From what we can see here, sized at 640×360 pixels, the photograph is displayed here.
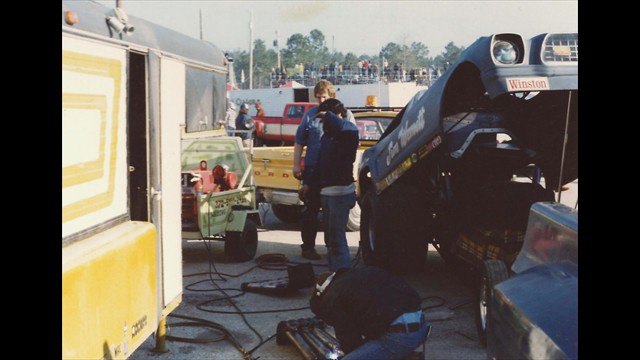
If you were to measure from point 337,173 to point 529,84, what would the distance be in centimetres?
224

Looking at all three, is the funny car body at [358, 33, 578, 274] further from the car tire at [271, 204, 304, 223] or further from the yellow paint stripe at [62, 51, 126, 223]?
the car tire at [271, 204, 304, 223]

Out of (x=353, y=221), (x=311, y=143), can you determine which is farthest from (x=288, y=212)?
(x=311, y=143)

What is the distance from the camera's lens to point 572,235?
100.0 inches

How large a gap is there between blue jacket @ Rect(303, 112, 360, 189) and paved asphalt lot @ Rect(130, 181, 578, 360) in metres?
1.20

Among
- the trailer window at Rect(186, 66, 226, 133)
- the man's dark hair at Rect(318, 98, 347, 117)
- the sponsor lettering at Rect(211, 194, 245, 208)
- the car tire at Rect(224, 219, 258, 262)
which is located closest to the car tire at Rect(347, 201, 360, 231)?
the sponsor lettering at Rect(211, 194, 245, 208)

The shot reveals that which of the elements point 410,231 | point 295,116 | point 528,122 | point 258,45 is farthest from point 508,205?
point 258,45

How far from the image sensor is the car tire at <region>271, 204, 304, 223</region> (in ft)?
36.9

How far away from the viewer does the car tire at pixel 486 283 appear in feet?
17.3

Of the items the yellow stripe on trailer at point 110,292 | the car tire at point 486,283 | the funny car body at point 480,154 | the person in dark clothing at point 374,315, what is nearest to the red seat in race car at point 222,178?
the funny car body at point 480,154

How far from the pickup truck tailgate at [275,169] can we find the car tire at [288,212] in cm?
45

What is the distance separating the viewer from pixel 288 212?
11328 mm
